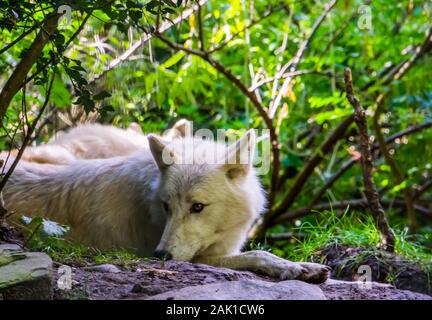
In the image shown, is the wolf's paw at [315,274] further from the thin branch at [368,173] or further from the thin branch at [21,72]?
the thin branch at [21,72]

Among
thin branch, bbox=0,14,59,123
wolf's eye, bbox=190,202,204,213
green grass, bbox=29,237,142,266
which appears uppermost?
thin branch, bbox=0,14,59,123

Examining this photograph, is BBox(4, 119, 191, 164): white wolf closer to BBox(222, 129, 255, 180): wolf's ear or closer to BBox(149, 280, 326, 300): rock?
BBox(222, 129, 255, 180): wolf's ear

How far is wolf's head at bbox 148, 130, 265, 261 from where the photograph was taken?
A: 15.5 ft

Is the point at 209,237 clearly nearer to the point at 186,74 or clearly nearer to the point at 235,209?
the point at 235,209

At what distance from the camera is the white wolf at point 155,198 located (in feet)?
15.8

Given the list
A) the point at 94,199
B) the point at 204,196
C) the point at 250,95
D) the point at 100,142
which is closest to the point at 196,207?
the point at 204,196

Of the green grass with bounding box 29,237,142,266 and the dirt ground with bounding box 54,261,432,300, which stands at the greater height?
the green grass with bounding box 29,237,142,266

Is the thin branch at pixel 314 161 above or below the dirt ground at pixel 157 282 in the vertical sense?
above

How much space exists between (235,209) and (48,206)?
139cm

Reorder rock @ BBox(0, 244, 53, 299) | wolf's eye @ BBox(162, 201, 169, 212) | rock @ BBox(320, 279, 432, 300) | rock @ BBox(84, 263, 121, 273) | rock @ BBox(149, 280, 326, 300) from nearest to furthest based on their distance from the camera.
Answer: rock @ BBox(0, 244, 53, 299) < rock @ BBox(149, 280, 326, 300) < rock @ BBox(84, 263, 121, 273) < rock @ BBox(320, 279, 432, 300) < wolf's eye @ BBox(162, 201, 169, 212)

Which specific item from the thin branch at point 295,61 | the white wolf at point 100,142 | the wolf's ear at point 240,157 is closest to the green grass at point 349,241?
the wolf's ear at point 240,157

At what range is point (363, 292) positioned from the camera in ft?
13.4

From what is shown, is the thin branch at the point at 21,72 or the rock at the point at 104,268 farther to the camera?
the thin branch at the point at 21,72

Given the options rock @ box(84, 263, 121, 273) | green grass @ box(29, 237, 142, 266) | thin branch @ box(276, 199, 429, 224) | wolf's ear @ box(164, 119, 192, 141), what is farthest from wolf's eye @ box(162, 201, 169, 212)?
thin branch @ box(276, 199, 429, 224)
